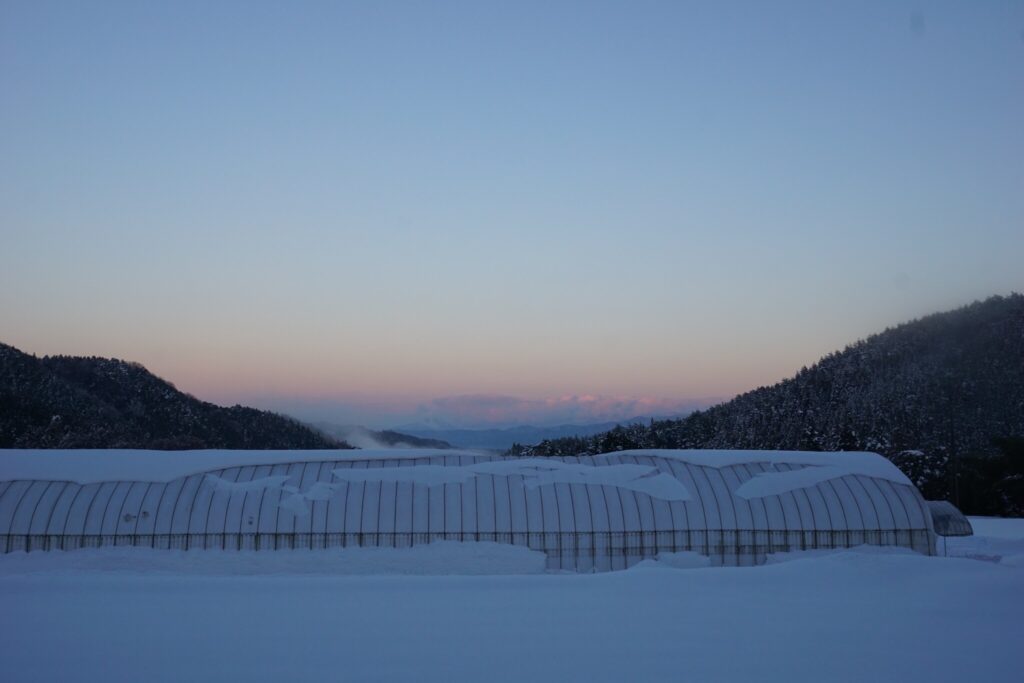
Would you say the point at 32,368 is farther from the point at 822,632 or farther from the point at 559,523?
the point at 822,632

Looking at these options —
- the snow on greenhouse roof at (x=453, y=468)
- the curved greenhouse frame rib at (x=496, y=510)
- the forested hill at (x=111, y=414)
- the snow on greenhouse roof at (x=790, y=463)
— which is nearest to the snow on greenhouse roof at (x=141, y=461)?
the snow on greenhouse roof at (x=453, y=468)

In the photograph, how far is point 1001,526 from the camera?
36.1 meters

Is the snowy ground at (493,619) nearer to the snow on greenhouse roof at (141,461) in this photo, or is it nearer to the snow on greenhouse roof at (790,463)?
the snow on greenhouse roof at (790,463)

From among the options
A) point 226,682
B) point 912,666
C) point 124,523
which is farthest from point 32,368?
point 912,666

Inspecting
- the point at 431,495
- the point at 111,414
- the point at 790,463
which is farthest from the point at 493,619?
the point at 111,414

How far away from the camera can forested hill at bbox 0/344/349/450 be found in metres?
74.7

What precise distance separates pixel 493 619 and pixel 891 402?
3171 inches

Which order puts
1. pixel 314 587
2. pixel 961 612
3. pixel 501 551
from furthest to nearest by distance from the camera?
pixel 501 551, pixel 314 587, pixel 961 612

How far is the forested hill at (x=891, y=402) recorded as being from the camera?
2963 inches

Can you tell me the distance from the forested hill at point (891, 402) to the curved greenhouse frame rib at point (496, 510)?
43553mm

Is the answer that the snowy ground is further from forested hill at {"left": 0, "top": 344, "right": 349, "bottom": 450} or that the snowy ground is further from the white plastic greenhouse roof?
forested hill at {"left": 0, "top": 344, "right": 349, "bottom": 450}

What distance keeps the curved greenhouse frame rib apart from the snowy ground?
0.60m

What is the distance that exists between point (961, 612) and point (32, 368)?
93.4 m

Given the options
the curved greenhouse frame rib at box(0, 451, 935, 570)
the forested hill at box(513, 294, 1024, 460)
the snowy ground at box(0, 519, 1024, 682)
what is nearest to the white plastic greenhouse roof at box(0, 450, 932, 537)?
the curved greenhouse frame rib at box(0, 451, 935, 570)
